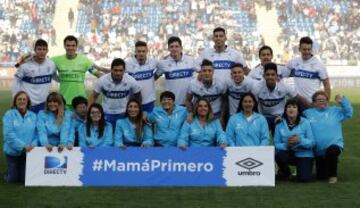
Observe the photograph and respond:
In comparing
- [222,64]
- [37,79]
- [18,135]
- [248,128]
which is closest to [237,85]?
[222,64]

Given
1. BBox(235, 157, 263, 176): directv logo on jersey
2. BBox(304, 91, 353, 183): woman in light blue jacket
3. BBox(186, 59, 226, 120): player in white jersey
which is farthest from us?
BBox(186, 59, 226, 120): player in white jersey

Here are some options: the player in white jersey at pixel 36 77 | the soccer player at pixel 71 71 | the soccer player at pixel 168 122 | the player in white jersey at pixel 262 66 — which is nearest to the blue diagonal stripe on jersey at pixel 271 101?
the player in white jersey at pixel 262 66

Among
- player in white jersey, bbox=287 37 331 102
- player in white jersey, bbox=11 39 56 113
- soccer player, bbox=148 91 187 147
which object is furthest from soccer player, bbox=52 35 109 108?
player in white jersey, bbox=287 37 331 102

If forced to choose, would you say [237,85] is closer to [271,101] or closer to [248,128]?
[271,101]

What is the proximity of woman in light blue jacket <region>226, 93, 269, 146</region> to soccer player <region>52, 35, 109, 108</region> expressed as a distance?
7.60 feet

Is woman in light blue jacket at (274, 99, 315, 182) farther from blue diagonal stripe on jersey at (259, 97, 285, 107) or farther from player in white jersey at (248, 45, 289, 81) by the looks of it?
player in white jersey at (248, 45, 289, 81)

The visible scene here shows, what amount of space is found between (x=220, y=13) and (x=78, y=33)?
8023mm

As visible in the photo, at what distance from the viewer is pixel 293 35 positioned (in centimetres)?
3772

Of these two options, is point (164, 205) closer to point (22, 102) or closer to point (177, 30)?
point (22, 102)

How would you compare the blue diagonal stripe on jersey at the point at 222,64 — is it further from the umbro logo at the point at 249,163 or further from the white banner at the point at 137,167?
the umbro logo at the point at 249,163

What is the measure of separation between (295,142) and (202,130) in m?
1.09

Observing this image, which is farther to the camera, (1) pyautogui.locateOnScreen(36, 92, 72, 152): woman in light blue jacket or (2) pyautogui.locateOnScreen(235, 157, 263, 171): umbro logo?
(1) pyautogui.locateOnScreen(36, 92, 72, 152): woman in light blue jacket

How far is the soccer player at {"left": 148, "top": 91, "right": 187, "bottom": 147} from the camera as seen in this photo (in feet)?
27.7

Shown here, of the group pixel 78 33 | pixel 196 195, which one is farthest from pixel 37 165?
pixel 78 33
